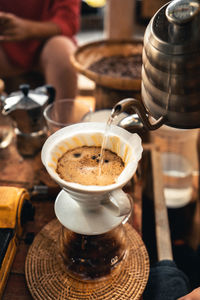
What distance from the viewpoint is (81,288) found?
0.90m

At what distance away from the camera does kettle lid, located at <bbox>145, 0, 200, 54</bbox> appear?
2.18 ft

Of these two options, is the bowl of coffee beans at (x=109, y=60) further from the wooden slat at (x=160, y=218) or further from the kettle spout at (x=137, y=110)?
the kettle spout at (x=137, y=110)

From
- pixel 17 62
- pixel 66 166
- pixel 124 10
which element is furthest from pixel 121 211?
pixel 124 10

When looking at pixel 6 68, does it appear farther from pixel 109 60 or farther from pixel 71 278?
pixel 71 278

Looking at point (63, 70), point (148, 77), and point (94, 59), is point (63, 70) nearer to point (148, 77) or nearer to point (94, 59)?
point (94, 59)

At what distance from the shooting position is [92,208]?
86cm

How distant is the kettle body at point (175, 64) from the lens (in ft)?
2.21

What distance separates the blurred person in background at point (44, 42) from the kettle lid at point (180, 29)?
1.44 m

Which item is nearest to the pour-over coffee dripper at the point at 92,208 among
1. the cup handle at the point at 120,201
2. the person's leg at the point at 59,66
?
the cup handle at the point at 120,201

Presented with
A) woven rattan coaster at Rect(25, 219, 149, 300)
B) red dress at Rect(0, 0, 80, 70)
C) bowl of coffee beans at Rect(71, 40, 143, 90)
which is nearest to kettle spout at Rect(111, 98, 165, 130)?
woven rattan coaster at Rect(25, 219, 149, 300)

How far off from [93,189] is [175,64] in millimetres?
327

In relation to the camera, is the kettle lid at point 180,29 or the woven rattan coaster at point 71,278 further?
the woven rattan coaster at point 71,278

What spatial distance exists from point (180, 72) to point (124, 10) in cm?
220

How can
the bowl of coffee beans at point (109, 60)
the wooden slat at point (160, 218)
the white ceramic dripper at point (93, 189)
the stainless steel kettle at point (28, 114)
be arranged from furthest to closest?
Answer: 1. the bowl of coffee beans at point (109, 60)
2. the stainless steel kettle at point (28, 114)
3. the wooden slat at point (160, 218)
4. the white ceramic dripper at point (93, 189)
